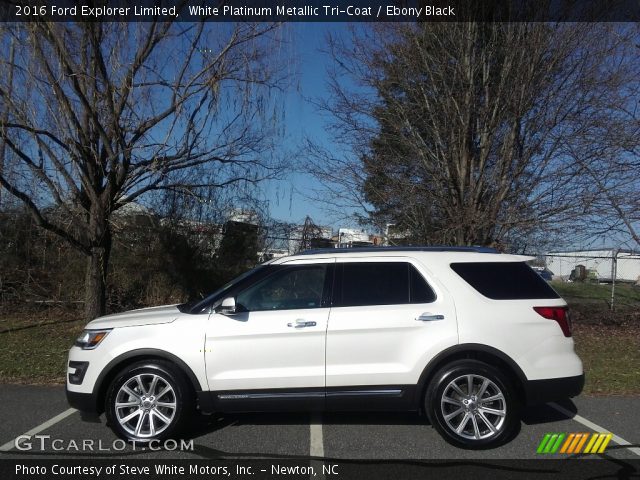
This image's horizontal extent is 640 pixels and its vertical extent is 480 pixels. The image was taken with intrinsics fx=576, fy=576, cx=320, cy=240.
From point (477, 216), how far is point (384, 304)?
6.68 m

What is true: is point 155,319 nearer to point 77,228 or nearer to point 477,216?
point 77,228

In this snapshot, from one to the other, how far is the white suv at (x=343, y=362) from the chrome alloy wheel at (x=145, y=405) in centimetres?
1

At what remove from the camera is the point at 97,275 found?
10352 millimetres

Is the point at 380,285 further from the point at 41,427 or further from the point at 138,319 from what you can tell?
the point at 41,427

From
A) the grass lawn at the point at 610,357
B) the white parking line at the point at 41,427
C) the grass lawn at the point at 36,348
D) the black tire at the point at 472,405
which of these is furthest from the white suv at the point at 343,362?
the grass lawn at the point at 36,348

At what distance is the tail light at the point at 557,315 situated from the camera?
5227mm

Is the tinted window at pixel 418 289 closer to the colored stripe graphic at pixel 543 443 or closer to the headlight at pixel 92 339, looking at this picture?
the colored stripe graphic at pixel 543 443

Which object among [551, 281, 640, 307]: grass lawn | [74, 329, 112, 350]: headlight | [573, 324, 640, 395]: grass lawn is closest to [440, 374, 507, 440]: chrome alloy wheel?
[573, 324, 640, 395]: grass lawn

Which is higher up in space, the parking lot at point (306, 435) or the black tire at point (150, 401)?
the black tire at point (150, 401)

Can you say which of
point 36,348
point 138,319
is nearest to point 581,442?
A: point 138,319

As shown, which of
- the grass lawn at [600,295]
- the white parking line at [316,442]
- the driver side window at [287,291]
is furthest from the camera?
the grass lawn at [600,295]

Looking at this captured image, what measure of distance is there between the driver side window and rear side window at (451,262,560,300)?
4.34ft

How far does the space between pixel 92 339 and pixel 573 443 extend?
4474 mm

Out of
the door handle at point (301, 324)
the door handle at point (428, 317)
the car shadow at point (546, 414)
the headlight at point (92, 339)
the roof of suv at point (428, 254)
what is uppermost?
the roof of suv at point (428, 254)
